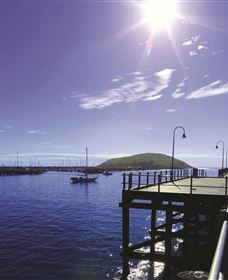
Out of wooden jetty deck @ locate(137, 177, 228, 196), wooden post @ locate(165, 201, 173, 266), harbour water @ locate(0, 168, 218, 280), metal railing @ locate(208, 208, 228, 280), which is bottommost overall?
harbour water @ locate(0, 168, 218, 280)

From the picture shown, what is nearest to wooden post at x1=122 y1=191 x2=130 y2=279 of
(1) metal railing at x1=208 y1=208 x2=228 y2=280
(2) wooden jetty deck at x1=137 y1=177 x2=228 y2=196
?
(2) wooden jetty deck at x1=137 y1=177 x2=228 y2=196

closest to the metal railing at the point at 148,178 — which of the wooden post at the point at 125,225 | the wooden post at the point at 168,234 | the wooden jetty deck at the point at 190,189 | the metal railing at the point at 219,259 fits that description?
the wooden jetty deck at the point at 190,189

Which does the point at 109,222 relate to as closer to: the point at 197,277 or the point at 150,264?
the point at 150,264

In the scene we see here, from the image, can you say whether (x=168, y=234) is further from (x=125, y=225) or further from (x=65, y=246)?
Result: (x=65, y=246)

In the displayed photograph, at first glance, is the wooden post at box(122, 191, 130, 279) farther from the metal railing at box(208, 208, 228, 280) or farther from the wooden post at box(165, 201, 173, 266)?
the metal railing at box(208, 208, 228, 280)

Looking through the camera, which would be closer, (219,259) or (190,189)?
(219,259)

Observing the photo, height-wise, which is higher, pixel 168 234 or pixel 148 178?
pixel 148 178

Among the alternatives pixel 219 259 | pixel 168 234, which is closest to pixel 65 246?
pixel 168 234

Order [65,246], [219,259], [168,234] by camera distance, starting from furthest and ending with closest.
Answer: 1. [65,246]
2. [168,234]
3. [219,259]

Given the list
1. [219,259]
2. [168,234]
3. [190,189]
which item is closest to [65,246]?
[168,234]

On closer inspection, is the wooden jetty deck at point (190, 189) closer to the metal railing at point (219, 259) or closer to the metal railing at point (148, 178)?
the metal railing at point (148, 178)

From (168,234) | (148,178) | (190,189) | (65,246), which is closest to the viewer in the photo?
(168,234)

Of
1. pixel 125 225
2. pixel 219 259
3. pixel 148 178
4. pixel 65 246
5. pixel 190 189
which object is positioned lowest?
pixel 65 246

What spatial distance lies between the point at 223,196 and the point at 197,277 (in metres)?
7.08
